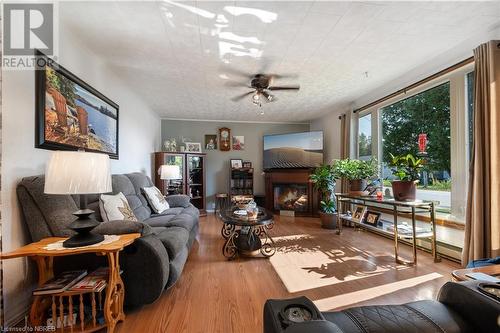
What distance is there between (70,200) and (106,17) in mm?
1541

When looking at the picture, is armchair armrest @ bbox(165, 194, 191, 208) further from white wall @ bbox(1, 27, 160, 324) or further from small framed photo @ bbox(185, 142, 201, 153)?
white wall @ bbox(1, 27, 160, 324)

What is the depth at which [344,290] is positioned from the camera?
1992 mm

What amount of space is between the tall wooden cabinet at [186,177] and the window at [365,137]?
344 cm

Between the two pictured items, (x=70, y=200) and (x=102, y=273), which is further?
(x=70, y=200)

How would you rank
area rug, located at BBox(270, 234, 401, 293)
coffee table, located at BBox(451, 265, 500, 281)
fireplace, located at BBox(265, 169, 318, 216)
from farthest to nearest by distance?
fireplace, located at BBox(265, 169, 318, 216) < area rug, located at BBox(270, 234, 401, 293) < coffee table, located at BBox(451, 265, 500, 281)

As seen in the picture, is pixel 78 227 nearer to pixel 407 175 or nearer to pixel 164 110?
pixel 407 175

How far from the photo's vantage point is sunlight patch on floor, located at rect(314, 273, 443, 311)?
179 cm

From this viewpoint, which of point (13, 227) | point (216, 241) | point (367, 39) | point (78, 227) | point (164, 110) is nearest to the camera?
point (78, 227)

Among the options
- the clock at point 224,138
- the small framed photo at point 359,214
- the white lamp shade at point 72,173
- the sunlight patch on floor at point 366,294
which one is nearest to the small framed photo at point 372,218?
the small framed photo at point 359,214

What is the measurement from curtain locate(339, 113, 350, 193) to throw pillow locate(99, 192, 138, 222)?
12.4 ft

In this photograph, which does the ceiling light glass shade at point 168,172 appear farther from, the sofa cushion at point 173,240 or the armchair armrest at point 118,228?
the armchair armrest at point 118,228

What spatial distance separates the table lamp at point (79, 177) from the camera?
1274 millimetres

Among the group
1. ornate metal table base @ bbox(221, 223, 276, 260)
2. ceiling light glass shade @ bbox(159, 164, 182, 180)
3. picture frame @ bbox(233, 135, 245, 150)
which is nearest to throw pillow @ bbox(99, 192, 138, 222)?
ornate metal table base @ bbox(221, 223, 276, 260)

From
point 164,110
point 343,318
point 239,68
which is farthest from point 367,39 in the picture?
point 164,110
